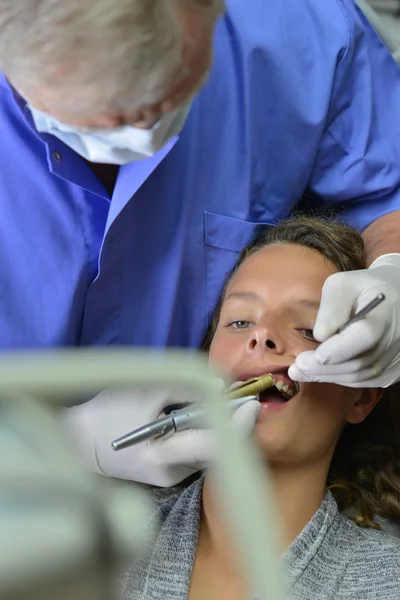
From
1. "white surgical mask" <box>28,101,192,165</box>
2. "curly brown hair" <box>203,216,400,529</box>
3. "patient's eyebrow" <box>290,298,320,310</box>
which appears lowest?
"curly brown hair" <box>203,216,400,529</box>

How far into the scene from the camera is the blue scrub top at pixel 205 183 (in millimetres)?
1161

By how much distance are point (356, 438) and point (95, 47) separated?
114 cm

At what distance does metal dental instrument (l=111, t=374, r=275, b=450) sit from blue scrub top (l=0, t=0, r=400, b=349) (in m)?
0.27

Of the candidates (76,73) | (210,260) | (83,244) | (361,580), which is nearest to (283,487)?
(361,580)

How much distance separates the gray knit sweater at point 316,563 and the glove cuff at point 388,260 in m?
0.45

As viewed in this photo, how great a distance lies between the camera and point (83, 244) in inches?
46.7

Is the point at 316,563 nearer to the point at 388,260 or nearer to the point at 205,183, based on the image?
the point at 388,260

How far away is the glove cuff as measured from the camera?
1.27m

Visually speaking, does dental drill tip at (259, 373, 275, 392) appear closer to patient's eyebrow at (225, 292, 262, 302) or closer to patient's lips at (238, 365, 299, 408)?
patient's lips at (238, 365, 299, 408)

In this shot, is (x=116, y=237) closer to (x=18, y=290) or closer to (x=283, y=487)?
(x=18, y=290)

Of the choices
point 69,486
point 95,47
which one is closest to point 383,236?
point 95,47

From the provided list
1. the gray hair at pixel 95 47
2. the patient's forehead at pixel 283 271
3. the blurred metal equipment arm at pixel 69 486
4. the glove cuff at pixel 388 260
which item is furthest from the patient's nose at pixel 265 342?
the blurred metal equipment arm at pixel 69 486

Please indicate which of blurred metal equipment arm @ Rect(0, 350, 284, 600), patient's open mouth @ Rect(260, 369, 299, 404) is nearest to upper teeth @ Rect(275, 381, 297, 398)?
patient's open mouth @ Rect(260, 369, 299, 404)

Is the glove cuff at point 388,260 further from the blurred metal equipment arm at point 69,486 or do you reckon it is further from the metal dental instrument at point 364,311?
the blurred metal equipment arm at point 69,486
